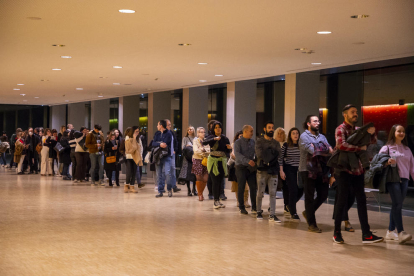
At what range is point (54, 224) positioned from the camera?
8.66 metres

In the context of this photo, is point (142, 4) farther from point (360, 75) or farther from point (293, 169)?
point (360, 75)

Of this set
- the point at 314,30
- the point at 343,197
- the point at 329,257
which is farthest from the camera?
the point at 314,30

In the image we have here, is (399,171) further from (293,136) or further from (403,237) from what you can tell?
(293,136)

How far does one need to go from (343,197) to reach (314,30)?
2.69 m

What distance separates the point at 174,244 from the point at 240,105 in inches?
365

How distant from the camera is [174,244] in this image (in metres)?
7.16

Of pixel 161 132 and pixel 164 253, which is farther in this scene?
pixel 161 132

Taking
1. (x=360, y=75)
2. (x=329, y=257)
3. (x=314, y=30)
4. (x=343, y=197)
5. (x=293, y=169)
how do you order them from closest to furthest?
(x=329, y=257) < (x=343, y=197) < (x=314, y=30) < (x=293, y=169) < (x=360, y=75)

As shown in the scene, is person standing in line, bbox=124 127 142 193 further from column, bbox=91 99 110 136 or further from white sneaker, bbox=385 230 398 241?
column, bbox=91 99 110 136

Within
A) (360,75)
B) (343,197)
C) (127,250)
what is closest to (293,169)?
(343,197)

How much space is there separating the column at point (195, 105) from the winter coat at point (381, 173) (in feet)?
35.8

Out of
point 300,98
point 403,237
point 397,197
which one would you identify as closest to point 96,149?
point 300,98

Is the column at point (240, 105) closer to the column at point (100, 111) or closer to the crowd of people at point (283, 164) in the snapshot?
the crowd of people at point (283, 164)

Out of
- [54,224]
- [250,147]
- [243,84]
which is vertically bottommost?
[54,224]
